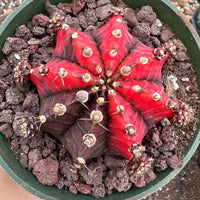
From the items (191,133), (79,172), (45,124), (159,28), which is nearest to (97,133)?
(45,124)

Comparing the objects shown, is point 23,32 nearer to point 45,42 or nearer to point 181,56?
point 45,42

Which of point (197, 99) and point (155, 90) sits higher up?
point (155, 90)

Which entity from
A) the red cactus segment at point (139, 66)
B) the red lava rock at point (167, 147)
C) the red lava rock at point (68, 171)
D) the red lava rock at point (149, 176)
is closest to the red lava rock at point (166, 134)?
the red lava rock at point (167, 147)

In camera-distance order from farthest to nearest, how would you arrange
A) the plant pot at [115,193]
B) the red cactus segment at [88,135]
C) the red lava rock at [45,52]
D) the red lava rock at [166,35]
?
the red lava rock at [166,35] → the red lava rock at [45,52] → the plant pot at [115,193] → the red cactus segment at [88,135]

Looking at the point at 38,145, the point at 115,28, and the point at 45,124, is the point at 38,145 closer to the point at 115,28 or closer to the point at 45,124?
the point at 45,124

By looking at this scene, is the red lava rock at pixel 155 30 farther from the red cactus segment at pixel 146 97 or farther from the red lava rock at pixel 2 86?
the red lava rock at pixel 2 86

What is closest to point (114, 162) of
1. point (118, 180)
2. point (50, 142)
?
point (118, 180)

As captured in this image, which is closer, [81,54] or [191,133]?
[81,54]
